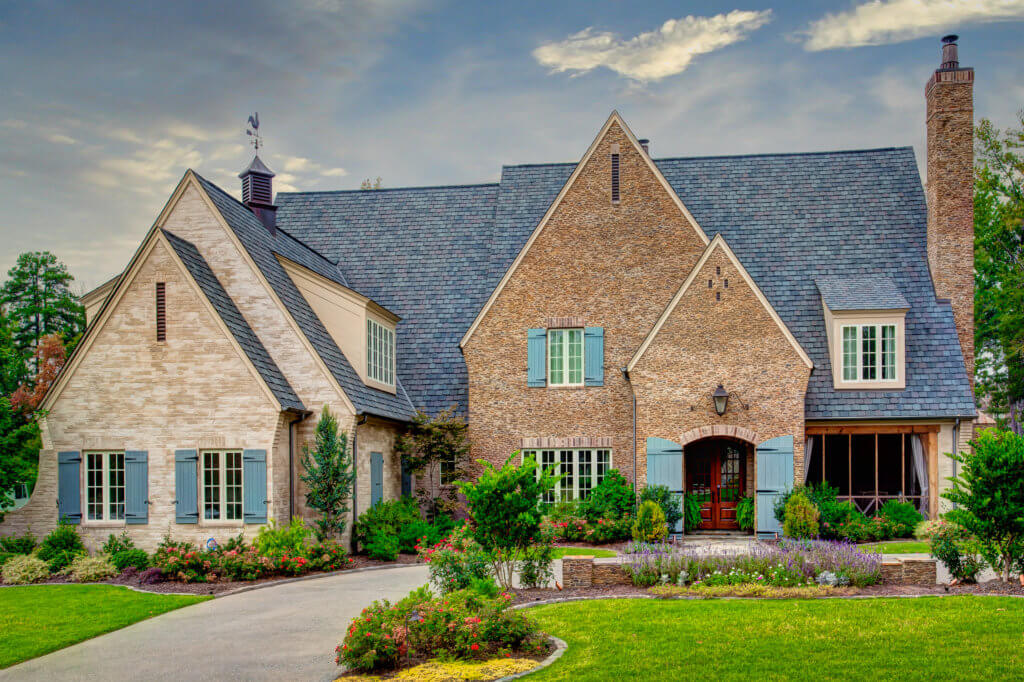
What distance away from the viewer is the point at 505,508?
13.5 m

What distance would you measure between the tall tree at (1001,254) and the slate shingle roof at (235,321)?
85.8ft

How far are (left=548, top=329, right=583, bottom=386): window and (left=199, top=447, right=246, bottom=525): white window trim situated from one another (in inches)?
353

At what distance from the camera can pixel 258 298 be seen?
19.6 metres

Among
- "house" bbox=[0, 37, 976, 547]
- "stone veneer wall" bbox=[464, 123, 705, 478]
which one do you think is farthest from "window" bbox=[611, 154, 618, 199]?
"stone veneer wall" bbox=[464, 123, 705, 478]

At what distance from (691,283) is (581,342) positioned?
3.76 meters

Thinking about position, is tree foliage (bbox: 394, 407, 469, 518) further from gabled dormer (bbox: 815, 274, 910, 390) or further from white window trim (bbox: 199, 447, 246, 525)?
gabled dormer (bbox: 815, 274, 910, 390)

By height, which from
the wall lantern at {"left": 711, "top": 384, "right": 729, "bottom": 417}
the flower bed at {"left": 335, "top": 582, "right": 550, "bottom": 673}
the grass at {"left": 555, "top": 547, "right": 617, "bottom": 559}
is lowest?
the grass at {"left": 555, "top": 547, "right": 617, "bottom": 559}

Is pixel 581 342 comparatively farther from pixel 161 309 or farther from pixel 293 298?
pixel 161 309

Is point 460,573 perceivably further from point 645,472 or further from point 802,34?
point 802,34

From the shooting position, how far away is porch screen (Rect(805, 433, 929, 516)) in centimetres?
2217

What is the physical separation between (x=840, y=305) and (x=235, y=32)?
653 inches

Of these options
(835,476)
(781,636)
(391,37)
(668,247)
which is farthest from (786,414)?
(391,37)

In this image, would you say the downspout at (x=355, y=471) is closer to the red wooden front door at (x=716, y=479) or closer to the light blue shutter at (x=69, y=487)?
the light blue shutter at (x=69, y=487)

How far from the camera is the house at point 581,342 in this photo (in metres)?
18.4
